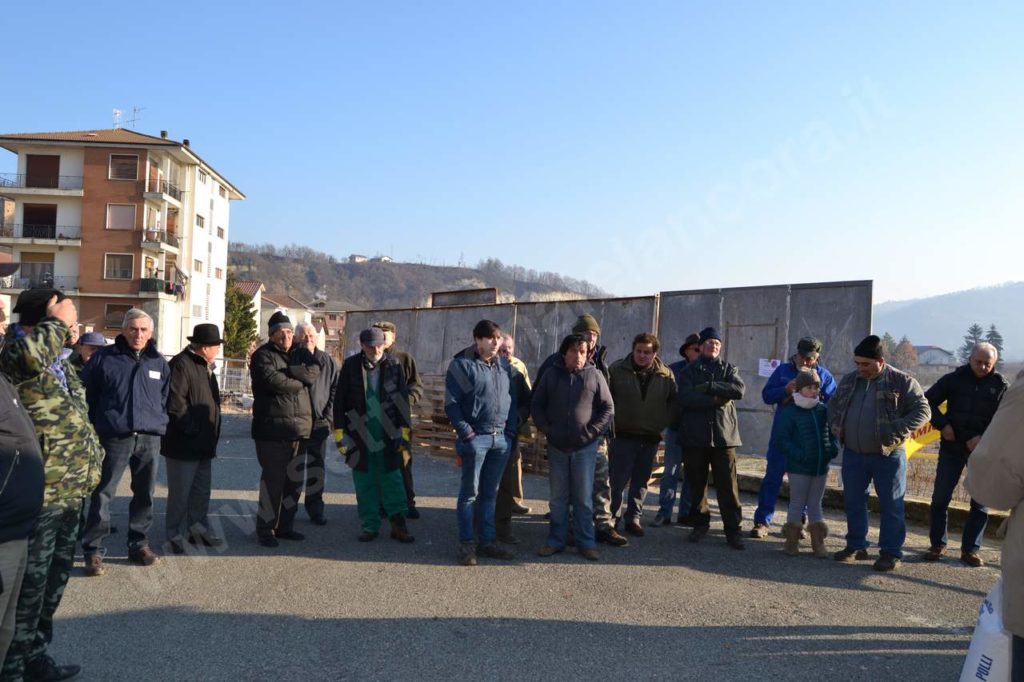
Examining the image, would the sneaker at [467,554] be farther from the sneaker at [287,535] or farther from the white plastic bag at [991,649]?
the white plastic bag at [991,649]

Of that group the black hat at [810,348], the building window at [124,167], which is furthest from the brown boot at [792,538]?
the building window at [124,167]

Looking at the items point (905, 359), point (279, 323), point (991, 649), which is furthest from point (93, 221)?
point (991, 649)

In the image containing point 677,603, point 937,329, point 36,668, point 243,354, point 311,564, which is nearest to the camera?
point 36,668

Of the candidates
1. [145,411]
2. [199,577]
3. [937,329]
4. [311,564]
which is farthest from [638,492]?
[937,329]

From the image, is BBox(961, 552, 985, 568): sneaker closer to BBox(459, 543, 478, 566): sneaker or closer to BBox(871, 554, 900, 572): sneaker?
BBox(871, 554, 900, 572): sneaker

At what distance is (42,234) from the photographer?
147 ft

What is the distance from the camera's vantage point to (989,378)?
643 centimetres

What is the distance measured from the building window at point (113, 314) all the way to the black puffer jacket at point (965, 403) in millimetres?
45288

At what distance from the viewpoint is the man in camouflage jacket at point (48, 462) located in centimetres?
343

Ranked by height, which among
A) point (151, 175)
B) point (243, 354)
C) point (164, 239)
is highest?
point (151, 175)

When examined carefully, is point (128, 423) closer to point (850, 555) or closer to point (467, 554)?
point (467, 554)

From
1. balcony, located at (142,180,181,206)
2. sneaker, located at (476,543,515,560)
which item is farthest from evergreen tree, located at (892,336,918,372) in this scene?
balcony, located at (142,180,181,206)

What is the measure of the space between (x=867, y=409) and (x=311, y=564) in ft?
15.5

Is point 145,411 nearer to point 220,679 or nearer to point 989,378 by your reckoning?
point 220,679
